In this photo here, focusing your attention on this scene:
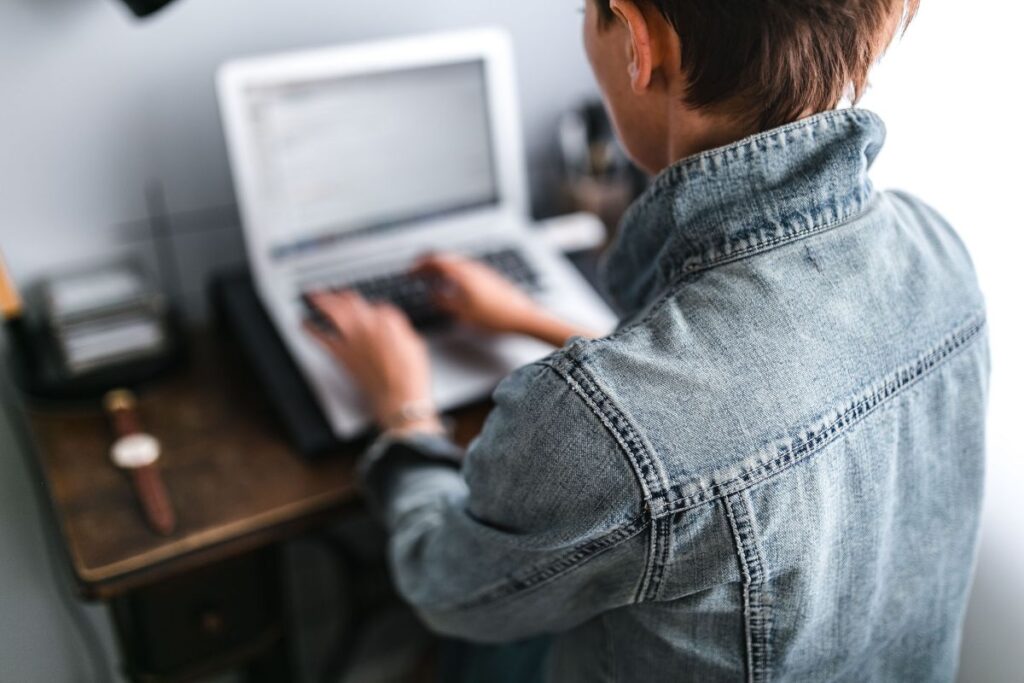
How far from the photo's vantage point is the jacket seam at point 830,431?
0.56 m

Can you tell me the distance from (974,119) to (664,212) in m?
0.37

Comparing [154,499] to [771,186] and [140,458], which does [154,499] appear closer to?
[140,458]

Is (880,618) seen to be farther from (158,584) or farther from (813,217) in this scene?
(158,584)

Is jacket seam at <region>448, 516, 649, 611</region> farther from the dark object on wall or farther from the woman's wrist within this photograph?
the dark object on wall

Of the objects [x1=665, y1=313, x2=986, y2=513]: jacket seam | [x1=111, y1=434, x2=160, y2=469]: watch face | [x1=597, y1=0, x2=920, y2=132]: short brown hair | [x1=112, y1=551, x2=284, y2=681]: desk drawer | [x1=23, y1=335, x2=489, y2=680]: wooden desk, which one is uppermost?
[x1=597, y1=0, x2=920, y2=132]: short brown hair

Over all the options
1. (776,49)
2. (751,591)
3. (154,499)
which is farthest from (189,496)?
(776,49)

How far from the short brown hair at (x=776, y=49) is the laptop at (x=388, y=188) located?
0.48 m

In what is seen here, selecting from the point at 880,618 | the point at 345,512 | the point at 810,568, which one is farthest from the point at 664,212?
the point at 345,512

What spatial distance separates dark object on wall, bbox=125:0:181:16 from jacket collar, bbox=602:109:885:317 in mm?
614

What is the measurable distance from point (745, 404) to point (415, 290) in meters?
0.62

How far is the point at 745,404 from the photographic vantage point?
563 mm

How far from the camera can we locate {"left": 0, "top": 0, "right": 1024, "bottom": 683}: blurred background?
78 cm

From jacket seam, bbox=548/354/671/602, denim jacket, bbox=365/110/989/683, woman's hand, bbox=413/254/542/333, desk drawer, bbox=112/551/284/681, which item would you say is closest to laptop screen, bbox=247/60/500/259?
woman's hand, bbox=413/254/542/333

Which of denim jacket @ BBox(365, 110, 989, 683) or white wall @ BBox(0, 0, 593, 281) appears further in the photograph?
white wall @ BBox(0, 0, 593, 281)
